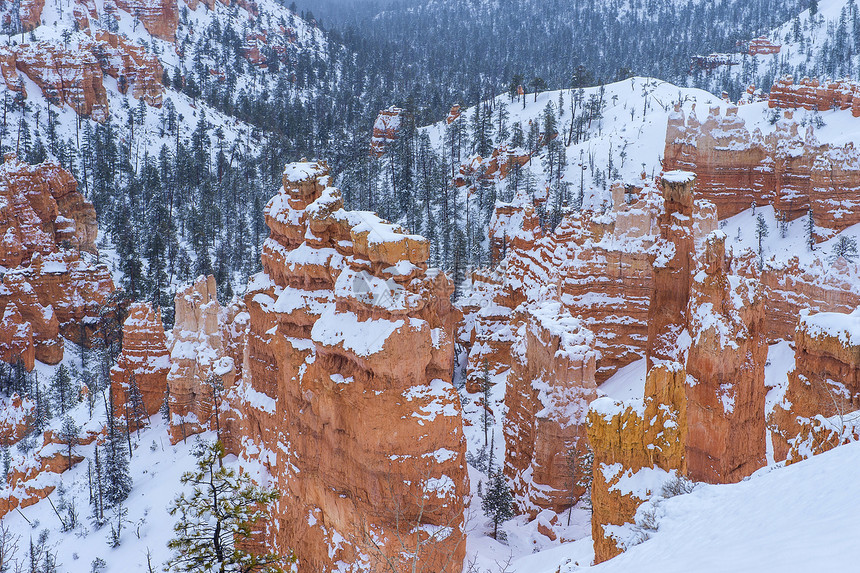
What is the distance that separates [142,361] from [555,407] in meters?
29.7

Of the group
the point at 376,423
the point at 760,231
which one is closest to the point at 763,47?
the point at 760,231

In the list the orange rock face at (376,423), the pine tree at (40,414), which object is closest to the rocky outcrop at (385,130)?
the pine tree at (40,414)

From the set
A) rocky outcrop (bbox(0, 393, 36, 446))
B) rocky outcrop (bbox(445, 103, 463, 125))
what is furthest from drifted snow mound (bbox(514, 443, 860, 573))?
rocky outcrop (bbox(445, 103, 463, 125))

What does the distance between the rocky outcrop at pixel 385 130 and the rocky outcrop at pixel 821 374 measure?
93758 millimetres

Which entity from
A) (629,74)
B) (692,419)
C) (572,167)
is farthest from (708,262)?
(629,74)

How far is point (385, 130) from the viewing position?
4412 inches

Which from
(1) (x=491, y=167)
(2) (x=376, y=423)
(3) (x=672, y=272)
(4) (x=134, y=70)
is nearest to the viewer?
(2) (x=376, y=423)

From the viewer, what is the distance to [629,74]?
464 ft

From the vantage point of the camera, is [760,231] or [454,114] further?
[454,114]

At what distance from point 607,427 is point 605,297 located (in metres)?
21.0

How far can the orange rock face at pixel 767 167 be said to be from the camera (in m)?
46.7

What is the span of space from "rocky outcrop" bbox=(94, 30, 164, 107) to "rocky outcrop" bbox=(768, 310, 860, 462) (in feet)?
362

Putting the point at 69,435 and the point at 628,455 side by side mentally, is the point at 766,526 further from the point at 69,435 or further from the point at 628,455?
the point at 69,435

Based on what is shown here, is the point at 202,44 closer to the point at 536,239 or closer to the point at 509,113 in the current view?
the point at 509,113
